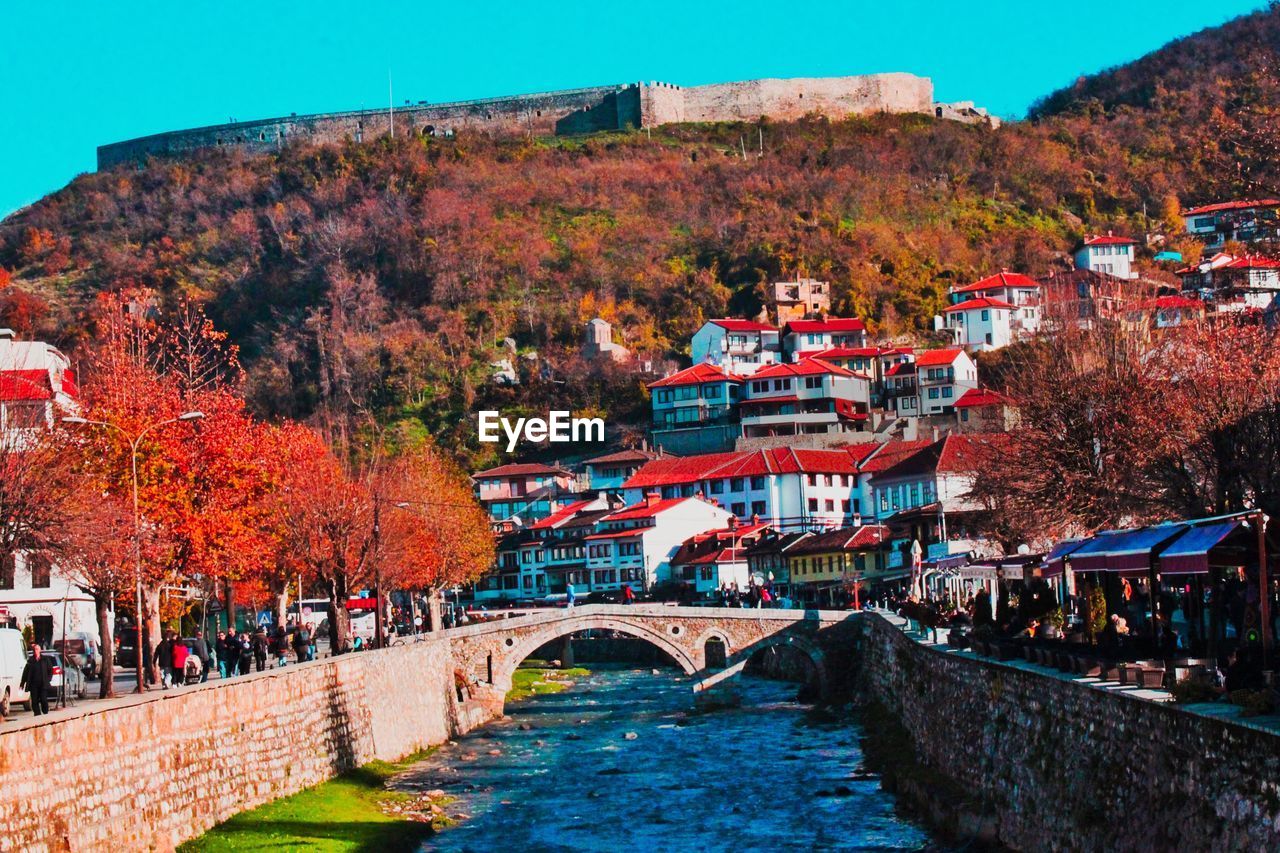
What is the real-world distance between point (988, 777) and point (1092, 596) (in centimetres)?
786

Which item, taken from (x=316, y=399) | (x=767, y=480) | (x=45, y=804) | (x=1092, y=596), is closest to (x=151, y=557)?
(x=45, y=804)

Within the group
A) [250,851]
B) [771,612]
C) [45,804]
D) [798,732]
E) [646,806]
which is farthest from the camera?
[771,612]

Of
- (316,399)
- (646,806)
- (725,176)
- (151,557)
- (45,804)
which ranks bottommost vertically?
(646,806)

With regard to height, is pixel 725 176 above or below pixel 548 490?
above

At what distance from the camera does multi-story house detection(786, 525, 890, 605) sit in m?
92.8

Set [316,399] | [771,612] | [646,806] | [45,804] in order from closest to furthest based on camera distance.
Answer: [45,804]
[646,806]
[771,612]
[316,399]

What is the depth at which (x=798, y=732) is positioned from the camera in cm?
6006

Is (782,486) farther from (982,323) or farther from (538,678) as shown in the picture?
(982,323)

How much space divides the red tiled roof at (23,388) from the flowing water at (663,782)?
14140 mm

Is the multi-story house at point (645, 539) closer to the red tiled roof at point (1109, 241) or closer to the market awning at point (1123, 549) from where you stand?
the red tiled roof at point (1109, 241)

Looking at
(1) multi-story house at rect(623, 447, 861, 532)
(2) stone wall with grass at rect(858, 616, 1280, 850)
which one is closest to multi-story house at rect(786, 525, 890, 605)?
(1) multi-story house at rect(623, 447, 861, 532)

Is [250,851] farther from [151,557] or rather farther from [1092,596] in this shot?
[1092,596]

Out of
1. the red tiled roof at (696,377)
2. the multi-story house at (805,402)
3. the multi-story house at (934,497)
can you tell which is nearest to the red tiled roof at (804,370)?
the multi-story house at (805,402)

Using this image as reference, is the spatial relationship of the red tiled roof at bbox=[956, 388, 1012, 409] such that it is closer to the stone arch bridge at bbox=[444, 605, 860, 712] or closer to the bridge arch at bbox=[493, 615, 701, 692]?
the stone arch bridge at bbox=[444, 605, 860, 712]
